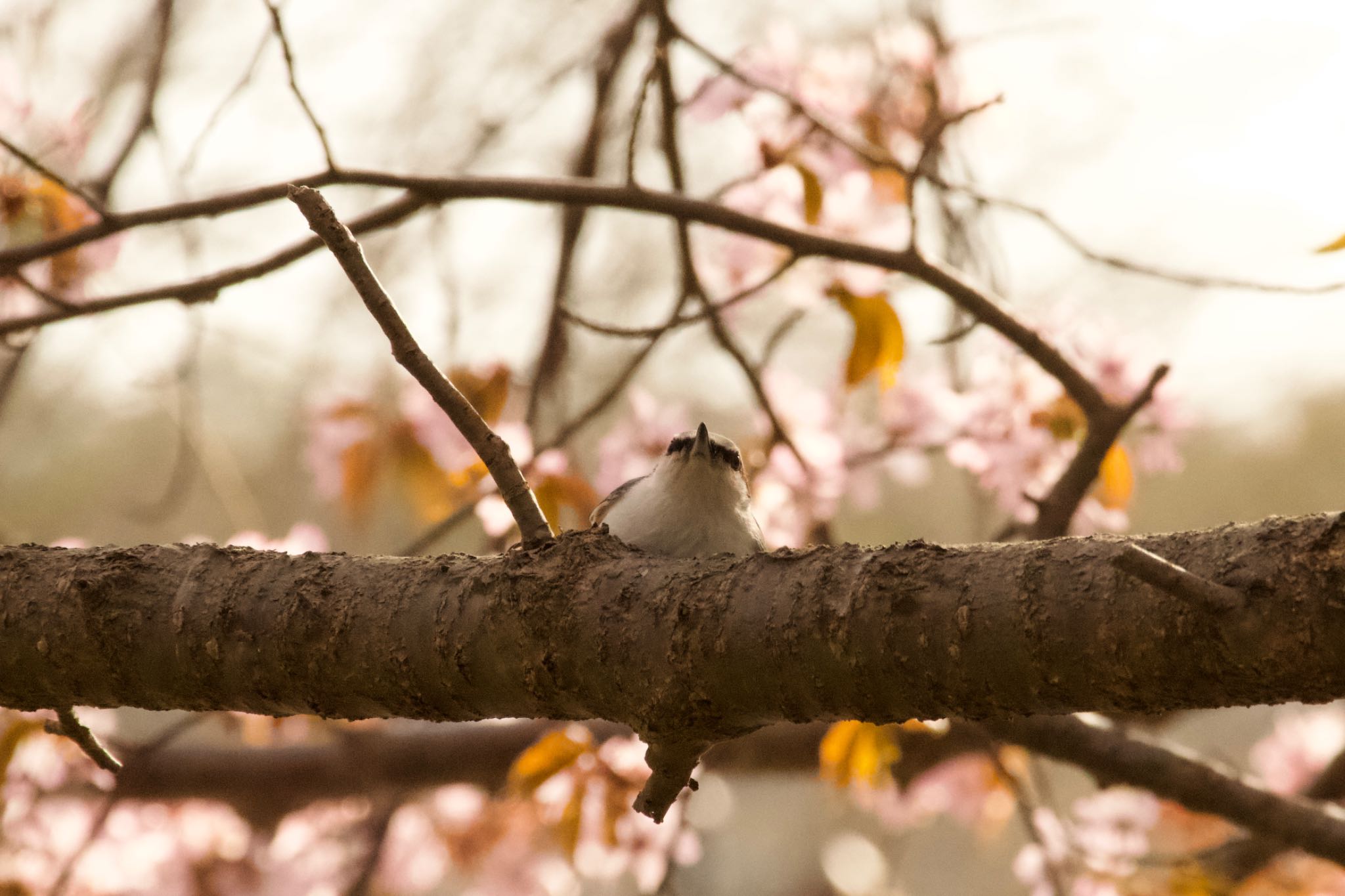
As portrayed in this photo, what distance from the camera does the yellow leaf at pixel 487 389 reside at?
2420mm

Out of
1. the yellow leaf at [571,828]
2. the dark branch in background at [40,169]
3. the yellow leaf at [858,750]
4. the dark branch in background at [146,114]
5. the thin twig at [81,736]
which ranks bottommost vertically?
the thin twig at [81,736]

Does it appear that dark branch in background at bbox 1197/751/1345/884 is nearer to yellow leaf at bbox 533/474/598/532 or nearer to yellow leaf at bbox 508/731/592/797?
yellow leaf at bbox 508/731/592/797

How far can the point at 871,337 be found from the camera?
2.01m

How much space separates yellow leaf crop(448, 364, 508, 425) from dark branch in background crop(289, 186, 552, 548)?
1.17 metres

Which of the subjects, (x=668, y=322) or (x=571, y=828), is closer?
(x=668, y=322)

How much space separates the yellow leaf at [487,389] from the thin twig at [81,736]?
116cm

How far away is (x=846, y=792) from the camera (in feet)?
10.3

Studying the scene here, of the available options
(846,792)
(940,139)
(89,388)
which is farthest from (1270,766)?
(89,388)

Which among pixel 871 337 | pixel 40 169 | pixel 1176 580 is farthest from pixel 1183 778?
pixel 40 169

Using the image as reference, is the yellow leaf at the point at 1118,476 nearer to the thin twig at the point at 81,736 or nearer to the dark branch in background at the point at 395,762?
the dark branch in background at the point at 395,762

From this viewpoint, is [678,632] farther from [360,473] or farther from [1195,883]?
[360,473]

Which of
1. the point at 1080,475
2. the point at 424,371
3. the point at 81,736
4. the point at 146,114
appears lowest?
the point at 81,736

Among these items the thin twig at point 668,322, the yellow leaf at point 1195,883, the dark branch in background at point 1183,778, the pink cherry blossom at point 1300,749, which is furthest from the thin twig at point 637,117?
the pink cherry blossom at point 1300,749

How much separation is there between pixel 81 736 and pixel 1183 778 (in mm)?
1874
